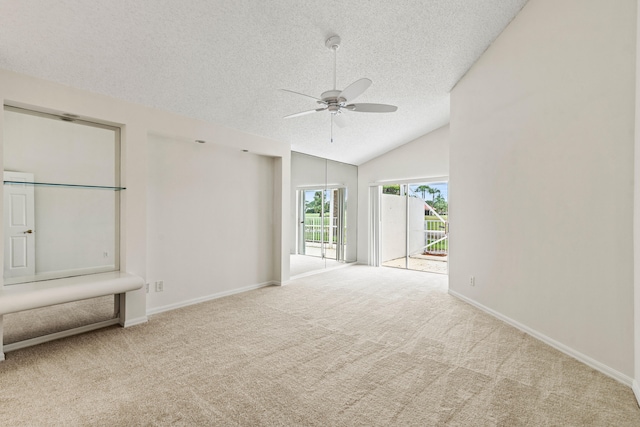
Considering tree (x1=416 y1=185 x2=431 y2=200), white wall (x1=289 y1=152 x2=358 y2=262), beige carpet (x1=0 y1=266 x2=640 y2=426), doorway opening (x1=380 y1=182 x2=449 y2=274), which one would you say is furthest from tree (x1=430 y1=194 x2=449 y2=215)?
beige carpet (x1=0 y1=266 x2=640 y2=426)

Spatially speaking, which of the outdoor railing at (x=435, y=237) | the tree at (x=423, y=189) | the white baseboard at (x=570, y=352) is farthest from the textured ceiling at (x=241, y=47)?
the outdoor railing at (x=435, y=237)

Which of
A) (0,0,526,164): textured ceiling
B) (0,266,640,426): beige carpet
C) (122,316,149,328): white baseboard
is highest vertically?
(0,0,526,164): textured ceiling

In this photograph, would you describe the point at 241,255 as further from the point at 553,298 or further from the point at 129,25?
the point at 553,298

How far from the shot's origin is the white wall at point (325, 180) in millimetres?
5864

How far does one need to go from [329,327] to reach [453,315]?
165cm

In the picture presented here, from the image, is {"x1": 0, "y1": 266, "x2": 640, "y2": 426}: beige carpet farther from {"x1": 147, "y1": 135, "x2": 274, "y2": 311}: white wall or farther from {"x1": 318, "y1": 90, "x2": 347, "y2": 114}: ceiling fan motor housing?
{"x1": 318, "y1": 90, "x2": 347, "y2": 114}: ceiling fan motor housing

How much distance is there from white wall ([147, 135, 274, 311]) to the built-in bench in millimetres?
671

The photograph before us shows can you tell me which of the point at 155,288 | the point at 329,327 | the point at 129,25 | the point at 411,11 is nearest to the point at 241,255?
the point at 155,288

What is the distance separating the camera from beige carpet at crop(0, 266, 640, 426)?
1873mm

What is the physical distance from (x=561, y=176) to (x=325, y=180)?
4.44 meters

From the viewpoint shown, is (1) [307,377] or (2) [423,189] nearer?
(1) [307,377]

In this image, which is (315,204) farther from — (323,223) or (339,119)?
(339,119)

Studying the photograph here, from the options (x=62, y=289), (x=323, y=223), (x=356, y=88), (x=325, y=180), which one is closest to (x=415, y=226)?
(x=323, y=223)

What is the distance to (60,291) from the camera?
8.86 ft
